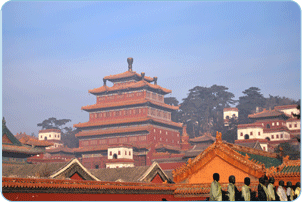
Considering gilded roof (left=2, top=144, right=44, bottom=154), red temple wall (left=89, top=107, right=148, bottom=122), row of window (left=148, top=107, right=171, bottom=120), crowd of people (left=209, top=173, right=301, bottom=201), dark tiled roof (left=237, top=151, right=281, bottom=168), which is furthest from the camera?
row of window (left=148, top=107, right=171, bottom=120)

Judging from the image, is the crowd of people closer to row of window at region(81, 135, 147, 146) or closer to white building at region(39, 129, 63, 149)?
row of window at region(81, 135, 147, 146)

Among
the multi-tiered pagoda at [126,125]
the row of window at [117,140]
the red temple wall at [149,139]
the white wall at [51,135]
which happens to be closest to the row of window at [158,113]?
the multi-tiered pagoda at [126,125]

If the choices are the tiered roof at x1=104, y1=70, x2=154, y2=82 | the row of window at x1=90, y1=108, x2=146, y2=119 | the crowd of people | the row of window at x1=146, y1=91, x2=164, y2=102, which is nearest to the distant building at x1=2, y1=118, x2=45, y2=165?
the row of window at x1=90, y1=108, x2=146, y2=119

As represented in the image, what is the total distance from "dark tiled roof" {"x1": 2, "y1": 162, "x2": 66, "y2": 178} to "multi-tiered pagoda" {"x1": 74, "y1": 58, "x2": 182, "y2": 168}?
Answer: 118ft

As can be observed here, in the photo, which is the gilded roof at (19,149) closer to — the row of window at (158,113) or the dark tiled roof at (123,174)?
the dark tiled roof at (123,174)

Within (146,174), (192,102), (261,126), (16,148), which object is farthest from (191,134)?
(146,174)

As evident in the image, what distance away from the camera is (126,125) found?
221 feet

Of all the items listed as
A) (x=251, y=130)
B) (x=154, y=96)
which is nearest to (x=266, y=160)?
(x=251, y=130)

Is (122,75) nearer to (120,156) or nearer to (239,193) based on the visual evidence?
(120,156)

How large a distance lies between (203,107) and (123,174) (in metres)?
81.5

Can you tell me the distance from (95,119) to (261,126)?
26.2m

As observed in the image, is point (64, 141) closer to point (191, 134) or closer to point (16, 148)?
point (191, 134)

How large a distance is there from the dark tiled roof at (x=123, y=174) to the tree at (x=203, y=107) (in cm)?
7340

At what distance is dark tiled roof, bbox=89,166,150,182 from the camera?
75.5 feet
